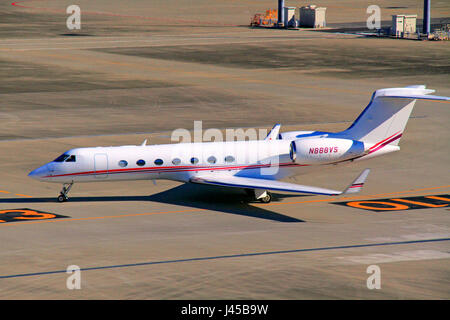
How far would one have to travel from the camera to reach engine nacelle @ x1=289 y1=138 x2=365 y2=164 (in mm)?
33906

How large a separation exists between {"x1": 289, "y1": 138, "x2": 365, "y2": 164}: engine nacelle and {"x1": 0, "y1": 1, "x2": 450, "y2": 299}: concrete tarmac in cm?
199

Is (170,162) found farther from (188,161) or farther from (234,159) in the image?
(234,159)

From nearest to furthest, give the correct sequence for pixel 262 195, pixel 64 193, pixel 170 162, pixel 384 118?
1. pixel 170 162
2. pixel 262 195
3. pixel 64 193
4. pixel 384 118

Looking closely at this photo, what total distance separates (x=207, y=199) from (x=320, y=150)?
17.6 feet

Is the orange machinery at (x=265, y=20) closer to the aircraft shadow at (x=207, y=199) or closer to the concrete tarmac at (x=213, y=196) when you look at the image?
the concrete tarmac at (x=213, y=196)

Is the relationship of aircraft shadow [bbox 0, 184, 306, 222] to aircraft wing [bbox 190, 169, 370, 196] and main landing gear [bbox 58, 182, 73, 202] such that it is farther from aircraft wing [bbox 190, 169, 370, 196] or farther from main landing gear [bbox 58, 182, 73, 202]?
aircraft wing [bbox 190, 169, 370, 196]

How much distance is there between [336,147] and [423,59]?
49515 millimetres

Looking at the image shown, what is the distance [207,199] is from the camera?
35.6m

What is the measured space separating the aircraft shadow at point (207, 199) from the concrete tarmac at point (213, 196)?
12cm

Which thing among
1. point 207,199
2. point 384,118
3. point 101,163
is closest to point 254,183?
point 207,199

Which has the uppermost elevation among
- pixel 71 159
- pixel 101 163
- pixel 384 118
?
pixel 384 118

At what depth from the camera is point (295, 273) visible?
2503 cm

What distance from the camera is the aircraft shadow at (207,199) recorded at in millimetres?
33594

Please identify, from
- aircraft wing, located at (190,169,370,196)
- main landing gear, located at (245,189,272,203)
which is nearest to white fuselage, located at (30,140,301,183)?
aircraft wing, located at (190,169,370,196)
